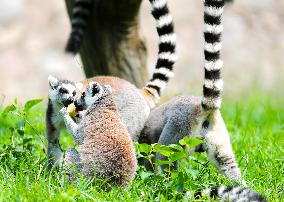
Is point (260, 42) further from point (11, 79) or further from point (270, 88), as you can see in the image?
point (11, 79)

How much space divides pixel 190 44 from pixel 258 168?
8.90 meters

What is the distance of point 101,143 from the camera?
4.70 meters

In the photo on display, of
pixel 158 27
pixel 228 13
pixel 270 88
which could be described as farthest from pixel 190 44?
pixel 158 27

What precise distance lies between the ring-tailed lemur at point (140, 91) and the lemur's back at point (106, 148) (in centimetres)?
69

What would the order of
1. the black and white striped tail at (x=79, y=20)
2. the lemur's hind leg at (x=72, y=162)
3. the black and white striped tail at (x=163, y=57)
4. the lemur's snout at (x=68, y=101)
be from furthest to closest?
the black and white striped tail at (x=79, y=20), the black and white striped tail at (x=163, y=57), the lemur's snout at (x=68, y=101), the lemur's hind leg at (x=72, y=162)

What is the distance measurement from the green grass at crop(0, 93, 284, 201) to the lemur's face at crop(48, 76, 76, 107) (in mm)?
240

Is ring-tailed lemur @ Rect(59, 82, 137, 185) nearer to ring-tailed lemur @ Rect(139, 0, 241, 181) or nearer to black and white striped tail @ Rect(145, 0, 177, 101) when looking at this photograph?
ring-tailed lemur @ Rect(139, 0, 241, 181)

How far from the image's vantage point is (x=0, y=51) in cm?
1377

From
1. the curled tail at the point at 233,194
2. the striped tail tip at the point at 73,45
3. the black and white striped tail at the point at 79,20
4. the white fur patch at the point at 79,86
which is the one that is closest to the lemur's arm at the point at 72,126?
the white fur patch at the point at 79,86

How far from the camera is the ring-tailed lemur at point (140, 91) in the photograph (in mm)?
5758

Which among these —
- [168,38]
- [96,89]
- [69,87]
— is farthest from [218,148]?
[168,38]

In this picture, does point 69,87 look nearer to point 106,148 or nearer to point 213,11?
point 106,148

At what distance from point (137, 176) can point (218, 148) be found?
0.67 meters

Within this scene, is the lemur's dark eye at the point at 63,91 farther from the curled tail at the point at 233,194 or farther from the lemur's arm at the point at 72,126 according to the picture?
the curled tail at the point at 233,194
